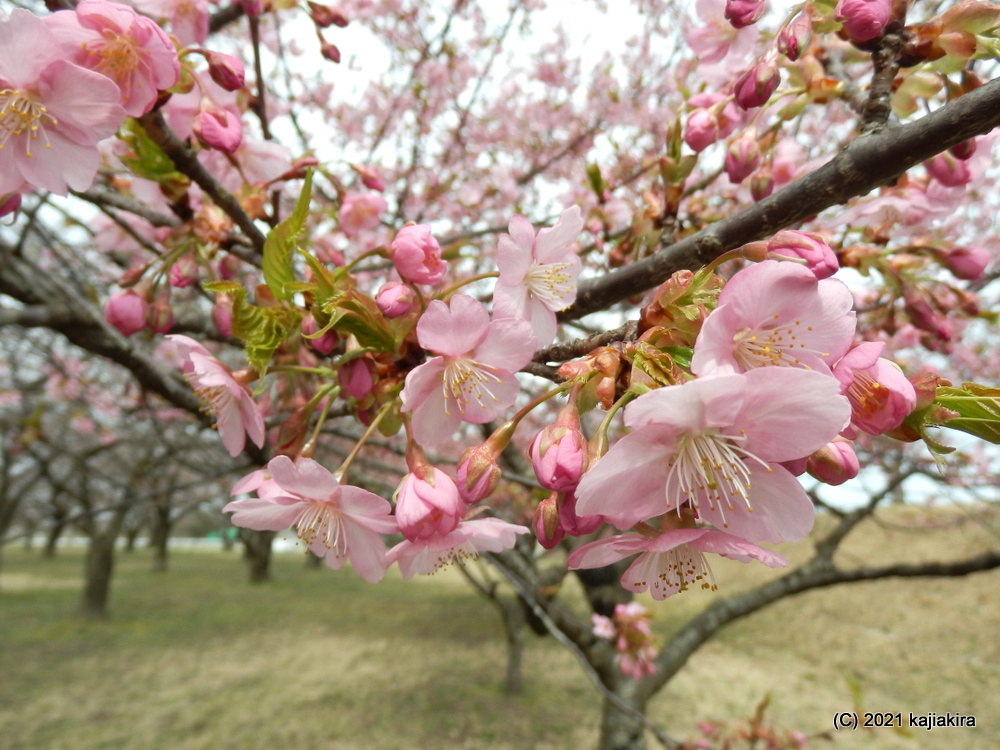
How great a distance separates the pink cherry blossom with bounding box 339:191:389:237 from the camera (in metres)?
1.41

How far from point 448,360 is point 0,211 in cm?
75

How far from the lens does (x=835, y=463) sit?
580mm

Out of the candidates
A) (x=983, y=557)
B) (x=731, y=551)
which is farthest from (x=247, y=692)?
(x=731, y=551)

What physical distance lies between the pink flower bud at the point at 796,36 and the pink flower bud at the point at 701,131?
229 mm

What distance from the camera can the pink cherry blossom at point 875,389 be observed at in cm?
55

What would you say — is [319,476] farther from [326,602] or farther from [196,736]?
[326,602]

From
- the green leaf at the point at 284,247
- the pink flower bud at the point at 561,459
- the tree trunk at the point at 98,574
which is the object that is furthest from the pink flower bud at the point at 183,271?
the tree trunk at the point at 98,574

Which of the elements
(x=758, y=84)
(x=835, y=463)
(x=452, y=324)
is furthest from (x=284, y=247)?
(x=758, y=84)

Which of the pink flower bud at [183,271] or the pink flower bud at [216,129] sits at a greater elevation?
the pink flower bud at [216,129]

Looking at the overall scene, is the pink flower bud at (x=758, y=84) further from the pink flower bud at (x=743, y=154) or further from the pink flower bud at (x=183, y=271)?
the pink flower bud at (x=183, y=271)

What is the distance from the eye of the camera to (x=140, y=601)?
1037cm

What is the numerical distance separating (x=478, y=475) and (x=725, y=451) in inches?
11.3

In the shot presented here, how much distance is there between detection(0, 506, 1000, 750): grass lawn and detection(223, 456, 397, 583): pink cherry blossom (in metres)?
5.27

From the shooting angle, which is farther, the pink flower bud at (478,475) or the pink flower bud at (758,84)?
the pink flower bud at (758,84)
